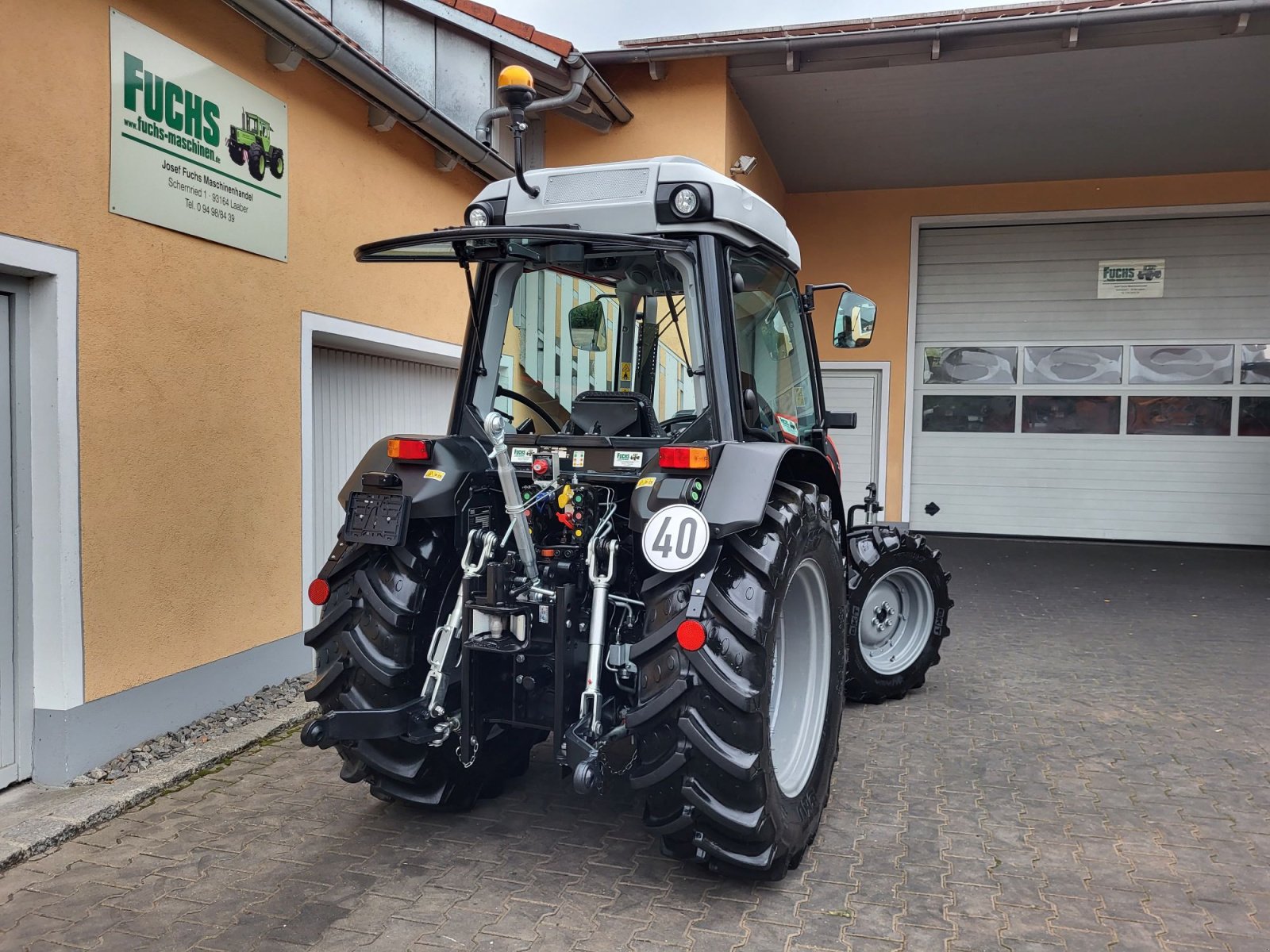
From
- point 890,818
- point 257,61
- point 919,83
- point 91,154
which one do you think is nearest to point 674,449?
point 890,818

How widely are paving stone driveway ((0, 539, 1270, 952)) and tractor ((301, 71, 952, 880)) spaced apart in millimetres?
201

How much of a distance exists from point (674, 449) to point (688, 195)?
3.07 ft

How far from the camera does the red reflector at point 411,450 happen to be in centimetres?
320

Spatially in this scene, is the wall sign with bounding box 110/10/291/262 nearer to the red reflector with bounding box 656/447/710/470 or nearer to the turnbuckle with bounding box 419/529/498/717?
the turnbuckle with bounding box 419/529/498/717

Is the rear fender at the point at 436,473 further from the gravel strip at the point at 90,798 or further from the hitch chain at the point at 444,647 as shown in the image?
the gravel strip at the point at 90,798

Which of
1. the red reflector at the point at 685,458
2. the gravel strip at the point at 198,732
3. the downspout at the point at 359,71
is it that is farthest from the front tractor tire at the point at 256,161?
the red reflector at the point at 685,458

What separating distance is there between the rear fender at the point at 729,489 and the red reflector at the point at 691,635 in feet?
0.90

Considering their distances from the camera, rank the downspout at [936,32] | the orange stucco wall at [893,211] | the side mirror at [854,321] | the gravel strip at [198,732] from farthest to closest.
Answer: the orange stucco wall at [893,211] → the downspout at [936,32] → the side mirror at [854,321] → the gravel strip at [198,732]

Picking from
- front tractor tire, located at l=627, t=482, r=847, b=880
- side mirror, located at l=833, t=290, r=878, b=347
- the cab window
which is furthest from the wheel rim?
side mirror, located at l=833, t=290, r=878, b=347

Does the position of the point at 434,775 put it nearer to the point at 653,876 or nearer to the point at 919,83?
the point at 653,876

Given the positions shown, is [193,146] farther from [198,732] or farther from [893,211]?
[893,211]

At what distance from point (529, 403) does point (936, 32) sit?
6.29m

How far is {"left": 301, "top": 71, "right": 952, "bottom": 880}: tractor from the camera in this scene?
2.68 metres

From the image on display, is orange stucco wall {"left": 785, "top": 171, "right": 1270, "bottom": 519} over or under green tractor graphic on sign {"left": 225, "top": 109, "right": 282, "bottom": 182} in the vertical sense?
over
